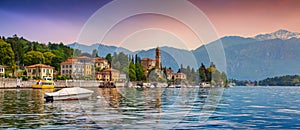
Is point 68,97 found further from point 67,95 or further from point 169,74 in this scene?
point 169,74

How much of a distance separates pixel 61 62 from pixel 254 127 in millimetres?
125283

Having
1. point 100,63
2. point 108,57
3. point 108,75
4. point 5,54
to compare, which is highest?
point 108,57

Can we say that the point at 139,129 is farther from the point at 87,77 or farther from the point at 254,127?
the point at 87,77

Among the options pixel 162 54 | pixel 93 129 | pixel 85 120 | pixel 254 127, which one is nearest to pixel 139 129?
pixel 93 129

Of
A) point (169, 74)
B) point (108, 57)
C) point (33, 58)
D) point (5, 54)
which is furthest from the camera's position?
point (169, 74)

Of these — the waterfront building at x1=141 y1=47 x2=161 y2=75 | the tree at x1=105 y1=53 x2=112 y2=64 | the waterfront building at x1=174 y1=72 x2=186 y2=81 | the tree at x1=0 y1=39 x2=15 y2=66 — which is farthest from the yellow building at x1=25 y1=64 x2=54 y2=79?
the waterfront building at x1=174 y1=72 x2=186 y2=81

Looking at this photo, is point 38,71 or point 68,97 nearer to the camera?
point 68,97

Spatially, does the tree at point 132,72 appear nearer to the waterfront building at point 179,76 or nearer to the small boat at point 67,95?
the waterfront building at point 179,76

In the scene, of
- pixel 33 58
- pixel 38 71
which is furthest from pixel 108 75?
pixel 38 71

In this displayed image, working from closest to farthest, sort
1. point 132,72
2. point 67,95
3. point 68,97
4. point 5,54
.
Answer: point 67,95 → point 68,97 → point 5,54 → point 132,72

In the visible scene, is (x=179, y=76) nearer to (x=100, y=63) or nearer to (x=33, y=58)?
(x=100, y=63)

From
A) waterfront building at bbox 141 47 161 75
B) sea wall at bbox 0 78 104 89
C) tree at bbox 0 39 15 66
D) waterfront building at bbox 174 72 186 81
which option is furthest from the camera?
waterfront building at bbox 174 72 186 81

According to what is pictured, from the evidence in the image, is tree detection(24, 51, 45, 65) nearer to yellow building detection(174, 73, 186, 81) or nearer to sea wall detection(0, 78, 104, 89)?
sea wall detection(0, 78, 104, 89)

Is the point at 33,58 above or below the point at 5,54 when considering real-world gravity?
above
